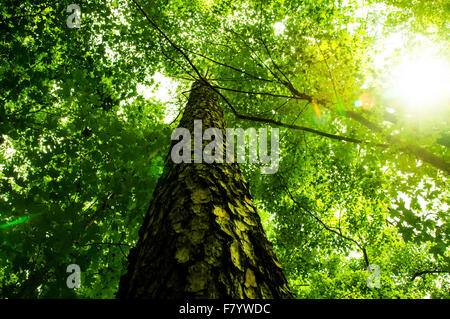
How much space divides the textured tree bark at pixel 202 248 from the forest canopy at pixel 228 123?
1.12ft

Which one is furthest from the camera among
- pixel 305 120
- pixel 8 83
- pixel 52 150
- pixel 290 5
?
pixel 305 120

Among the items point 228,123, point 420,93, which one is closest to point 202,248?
point 420,93

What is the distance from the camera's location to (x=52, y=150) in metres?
1.93

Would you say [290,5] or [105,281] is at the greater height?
[290,5]

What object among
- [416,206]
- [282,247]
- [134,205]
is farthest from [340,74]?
[282,247]

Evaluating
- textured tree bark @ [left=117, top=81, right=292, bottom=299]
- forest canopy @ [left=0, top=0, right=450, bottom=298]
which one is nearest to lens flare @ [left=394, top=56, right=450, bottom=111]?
forest canopy @ [left=0, top=0, right=450, bottom=298]

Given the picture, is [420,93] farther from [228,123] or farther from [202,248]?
[228,123]

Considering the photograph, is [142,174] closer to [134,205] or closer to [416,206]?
[134,205]

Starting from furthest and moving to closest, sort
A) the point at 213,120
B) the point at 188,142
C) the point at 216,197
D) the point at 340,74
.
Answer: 1. the point at 340,74
2. the point at 213,120
3. the point at 188,142
4. the point at 216,197

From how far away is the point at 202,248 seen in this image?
44.1 inches

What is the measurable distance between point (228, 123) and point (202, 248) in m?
6.25

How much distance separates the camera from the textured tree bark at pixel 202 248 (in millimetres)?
969

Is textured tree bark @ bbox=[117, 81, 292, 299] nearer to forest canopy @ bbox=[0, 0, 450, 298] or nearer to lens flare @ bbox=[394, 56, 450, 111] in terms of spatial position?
forest canopy @ bbox=[0, 0, 450, 298]

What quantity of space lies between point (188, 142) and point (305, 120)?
194 inches
